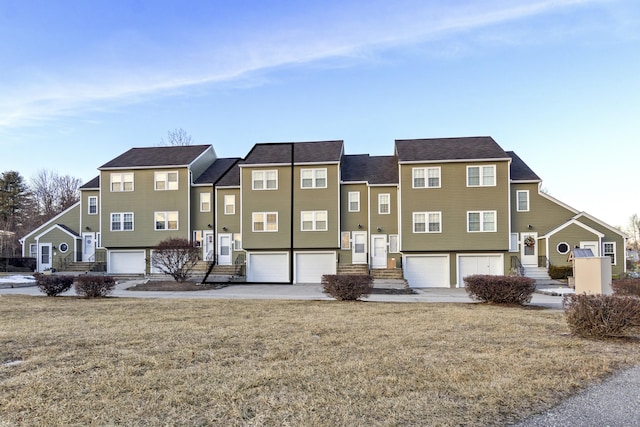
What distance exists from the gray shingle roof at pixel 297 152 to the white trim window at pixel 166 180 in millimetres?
5521

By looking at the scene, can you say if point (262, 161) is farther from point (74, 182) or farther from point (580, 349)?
point (74, 182)

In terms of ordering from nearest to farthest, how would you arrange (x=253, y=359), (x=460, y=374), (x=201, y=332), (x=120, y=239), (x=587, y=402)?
1. (x=587, y=402)
2. (x=460, y=374)
3. (x=253, y=359)
4. (x=201, y=332)
5. (x=120, y=239)

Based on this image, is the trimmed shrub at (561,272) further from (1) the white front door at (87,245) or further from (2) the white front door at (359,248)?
(1) the white front door at (87,245)

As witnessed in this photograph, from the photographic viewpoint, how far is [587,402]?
14.9ft

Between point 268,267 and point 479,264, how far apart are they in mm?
12843

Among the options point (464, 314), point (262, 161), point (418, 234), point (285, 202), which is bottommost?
point (464, 314)

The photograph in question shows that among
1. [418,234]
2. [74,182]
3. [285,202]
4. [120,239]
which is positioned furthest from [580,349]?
[74,182]

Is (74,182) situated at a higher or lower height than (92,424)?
higher

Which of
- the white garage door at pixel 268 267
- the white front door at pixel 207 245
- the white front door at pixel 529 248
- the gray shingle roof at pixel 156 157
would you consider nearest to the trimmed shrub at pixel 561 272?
the white front door at pixel 529 248

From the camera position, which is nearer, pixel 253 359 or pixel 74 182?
pixel 253 359

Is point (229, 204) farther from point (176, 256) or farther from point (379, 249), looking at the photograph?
point (379, 249)

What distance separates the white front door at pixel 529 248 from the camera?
27438mm

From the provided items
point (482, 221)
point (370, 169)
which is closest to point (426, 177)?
point (482, 221)

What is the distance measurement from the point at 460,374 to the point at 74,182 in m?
64.1
